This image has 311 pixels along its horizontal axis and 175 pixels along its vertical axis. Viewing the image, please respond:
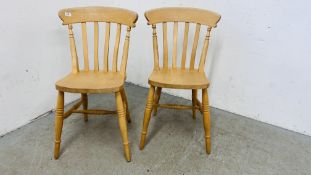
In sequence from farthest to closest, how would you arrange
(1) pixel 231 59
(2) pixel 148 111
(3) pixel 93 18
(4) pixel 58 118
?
(1) pixel 231 59 < (3) pixel 93 18 < (2) pixel 148 111 < (4) pixel 58 118

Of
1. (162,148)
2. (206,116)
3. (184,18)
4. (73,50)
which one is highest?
(184,18)

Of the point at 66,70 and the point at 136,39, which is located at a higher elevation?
the point at 136,39

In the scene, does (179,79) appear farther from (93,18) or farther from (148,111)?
(93,18)

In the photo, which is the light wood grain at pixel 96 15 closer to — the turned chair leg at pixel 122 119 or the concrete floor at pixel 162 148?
the turned chair leg at pixel 122 119

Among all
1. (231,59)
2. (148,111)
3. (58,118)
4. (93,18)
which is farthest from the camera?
(231,59)

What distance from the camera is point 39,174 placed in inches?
51.9

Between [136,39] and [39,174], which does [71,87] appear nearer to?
[39,174]

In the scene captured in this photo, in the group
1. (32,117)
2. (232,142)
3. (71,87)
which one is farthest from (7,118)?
(232,142)

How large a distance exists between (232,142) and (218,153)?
18 centimetres

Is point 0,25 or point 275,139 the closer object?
point 0,25

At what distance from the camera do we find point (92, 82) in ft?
4.48

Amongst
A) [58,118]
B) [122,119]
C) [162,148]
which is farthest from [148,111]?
[58,118]

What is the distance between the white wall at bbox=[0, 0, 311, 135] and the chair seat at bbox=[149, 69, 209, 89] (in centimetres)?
50

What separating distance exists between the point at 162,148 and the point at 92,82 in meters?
0.62
